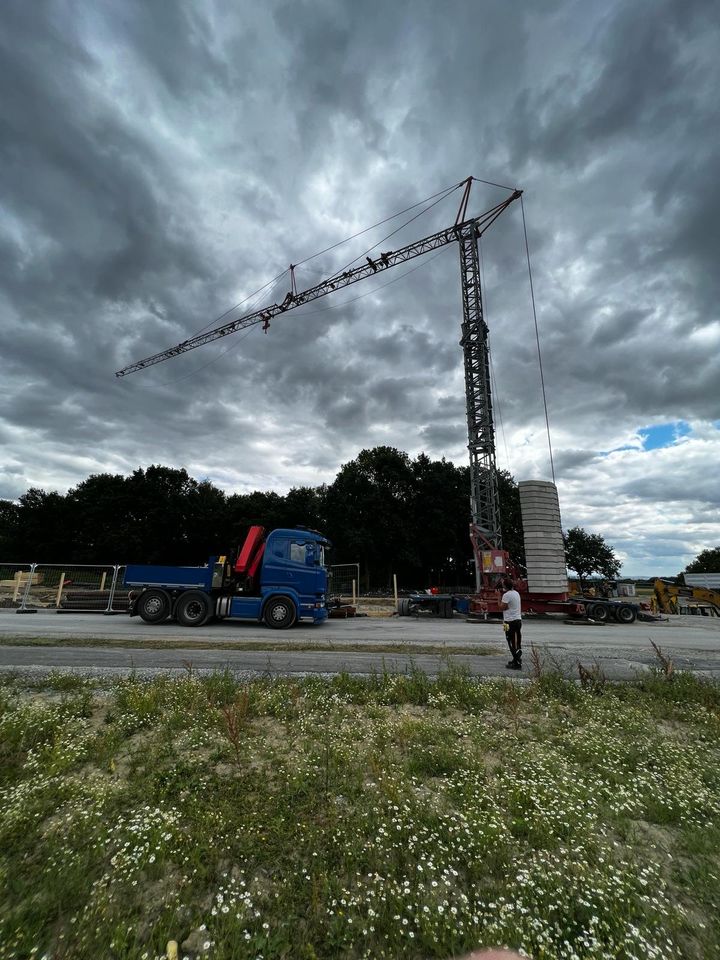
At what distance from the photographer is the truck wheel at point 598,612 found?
1931cm

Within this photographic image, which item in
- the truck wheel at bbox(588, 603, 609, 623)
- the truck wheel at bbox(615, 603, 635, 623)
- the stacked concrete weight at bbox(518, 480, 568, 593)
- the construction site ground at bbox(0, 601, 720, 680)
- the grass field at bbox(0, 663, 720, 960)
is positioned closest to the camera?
the grass field at bbox(0, 663, 720, 960)

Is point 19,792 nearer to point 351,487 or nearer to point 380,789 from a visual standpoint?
point 380,789

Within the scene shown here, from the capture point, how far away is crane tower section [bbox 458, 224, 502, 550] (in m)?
27.3

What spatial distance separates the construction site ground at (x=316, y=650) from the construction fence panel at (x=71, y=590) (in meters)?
5.76

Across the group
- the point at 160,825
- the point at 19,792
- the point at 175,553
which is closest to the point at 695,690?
the point at 160,825

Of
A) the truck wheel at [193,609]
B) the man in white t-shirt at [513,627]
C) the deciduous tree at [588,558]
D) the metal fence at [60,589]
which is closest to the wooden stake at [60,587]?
the metal fence at [60,589]

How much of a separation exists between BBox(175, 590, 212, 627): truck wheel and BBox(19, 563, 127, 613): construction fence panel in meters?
7.04

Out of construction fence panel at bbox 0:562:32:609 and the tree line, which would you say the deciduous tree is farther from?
construction fence panel at bbox 0:562:32:609

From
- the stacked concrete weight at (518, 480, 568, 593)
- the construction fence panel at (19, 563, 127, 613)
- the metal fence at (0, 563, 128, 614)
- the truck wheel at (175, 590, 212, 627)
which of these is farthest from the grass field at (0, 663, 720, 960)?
the metal fence at (0, 563, 128, 614)

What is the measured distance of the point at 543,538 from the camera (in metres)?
20.1

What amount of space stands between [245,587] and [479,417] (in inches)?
790

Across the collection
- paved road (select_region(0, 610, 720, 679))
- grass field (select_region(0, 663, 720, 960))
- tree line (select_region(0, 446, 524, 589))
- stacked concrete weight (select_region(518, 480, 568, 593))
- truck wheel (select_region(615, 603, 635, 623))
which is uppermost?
tree line (select_region(0, 446, 524, 589))

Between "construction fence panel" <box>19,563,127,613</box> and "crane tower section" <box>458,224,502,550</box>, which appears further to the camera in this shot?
"crane tower section" <box>458,224,502,550</box>

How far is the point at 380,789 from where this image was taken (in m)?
3.59
